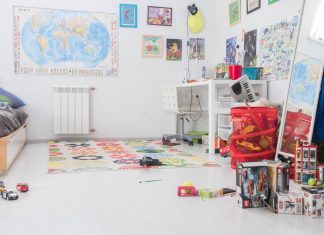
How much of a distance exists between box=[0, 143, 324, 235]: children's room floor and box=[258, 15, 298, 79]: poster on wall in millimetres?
1520

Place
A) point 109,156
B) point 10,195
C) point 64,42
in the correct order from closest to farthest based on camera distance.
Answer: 1. point 10,195
2. point 109,156
3. point 64,42

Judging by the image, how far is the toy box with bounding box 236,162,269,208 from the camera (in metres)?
1.90

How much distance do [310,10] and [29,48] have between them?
3.38 m

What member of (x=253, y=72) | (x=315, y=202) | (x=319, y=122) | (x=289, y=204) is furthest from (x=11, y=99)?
(x=315, y=202)

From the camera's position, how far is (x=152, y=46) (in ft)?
17.0

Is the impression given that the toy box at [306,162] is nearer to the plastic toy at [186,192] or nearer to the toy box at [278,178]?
the toy box at [278,178]

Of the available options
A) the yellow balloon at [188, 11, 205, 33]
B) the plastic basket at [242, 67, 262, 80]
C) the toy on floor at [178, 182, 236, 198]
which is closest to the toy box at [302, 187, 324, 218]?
the toy on floor at [178, 182, 236, 198]

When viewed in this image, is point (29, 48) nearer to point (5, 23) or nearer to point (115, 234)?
point (5, 23)

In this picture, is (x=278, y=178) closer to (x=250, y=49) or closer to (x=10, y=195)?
(x=10, y=195)

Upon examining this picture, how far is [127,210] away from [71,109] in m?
3.15

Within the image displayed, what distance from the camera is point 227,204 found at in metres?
1.99

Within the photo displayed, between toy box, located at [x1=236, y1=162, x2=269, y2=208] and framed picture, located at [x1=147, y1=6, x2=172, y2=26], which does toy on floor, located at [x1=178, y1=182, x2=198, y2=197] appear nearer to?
toy box, located at [x1=236, y1=162, x2=269, y2=208]

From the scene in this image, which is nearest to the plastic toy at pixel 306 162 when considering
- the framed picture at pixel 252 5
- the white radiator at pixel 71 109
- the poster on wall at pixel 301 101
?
the poster on wall at pixel 301 101

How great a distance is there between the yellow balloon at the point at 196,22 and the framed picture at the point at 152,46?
46 cm
